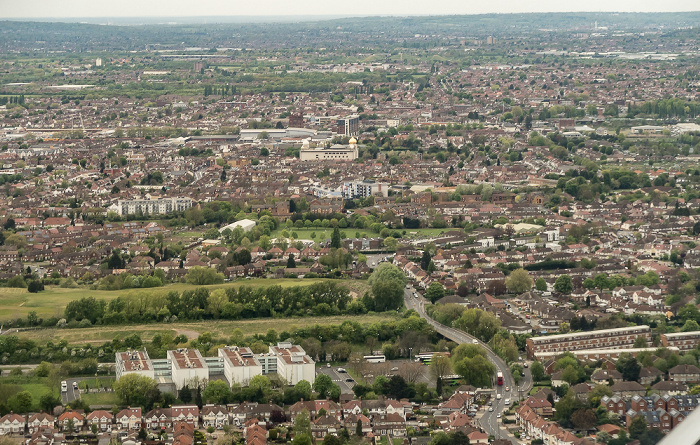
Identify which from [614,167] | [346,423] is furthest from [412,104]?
[346,423]

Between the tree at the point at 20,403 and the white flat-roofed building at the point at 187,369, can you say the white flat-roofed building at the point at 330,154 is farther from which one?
the tree at the point at 20,403

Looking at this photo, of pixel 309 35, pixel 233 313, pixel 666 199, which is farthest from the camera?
pixel 309 35

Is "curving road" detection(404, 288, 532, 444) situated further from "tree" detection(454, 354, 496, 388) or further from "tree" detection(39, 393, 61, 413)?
"tree" detection(39, 393, 61, 413)

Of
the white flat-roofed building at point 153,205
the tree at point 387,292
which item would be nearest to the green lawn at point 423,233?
the tree at point 387,292

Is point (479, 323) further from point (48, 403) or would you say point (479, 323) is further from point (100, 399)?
point (48, 403)

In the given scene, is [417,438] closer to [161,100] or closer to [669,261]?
[669,261]

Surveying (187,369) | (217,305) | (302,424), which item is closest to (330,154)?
(217,305)
